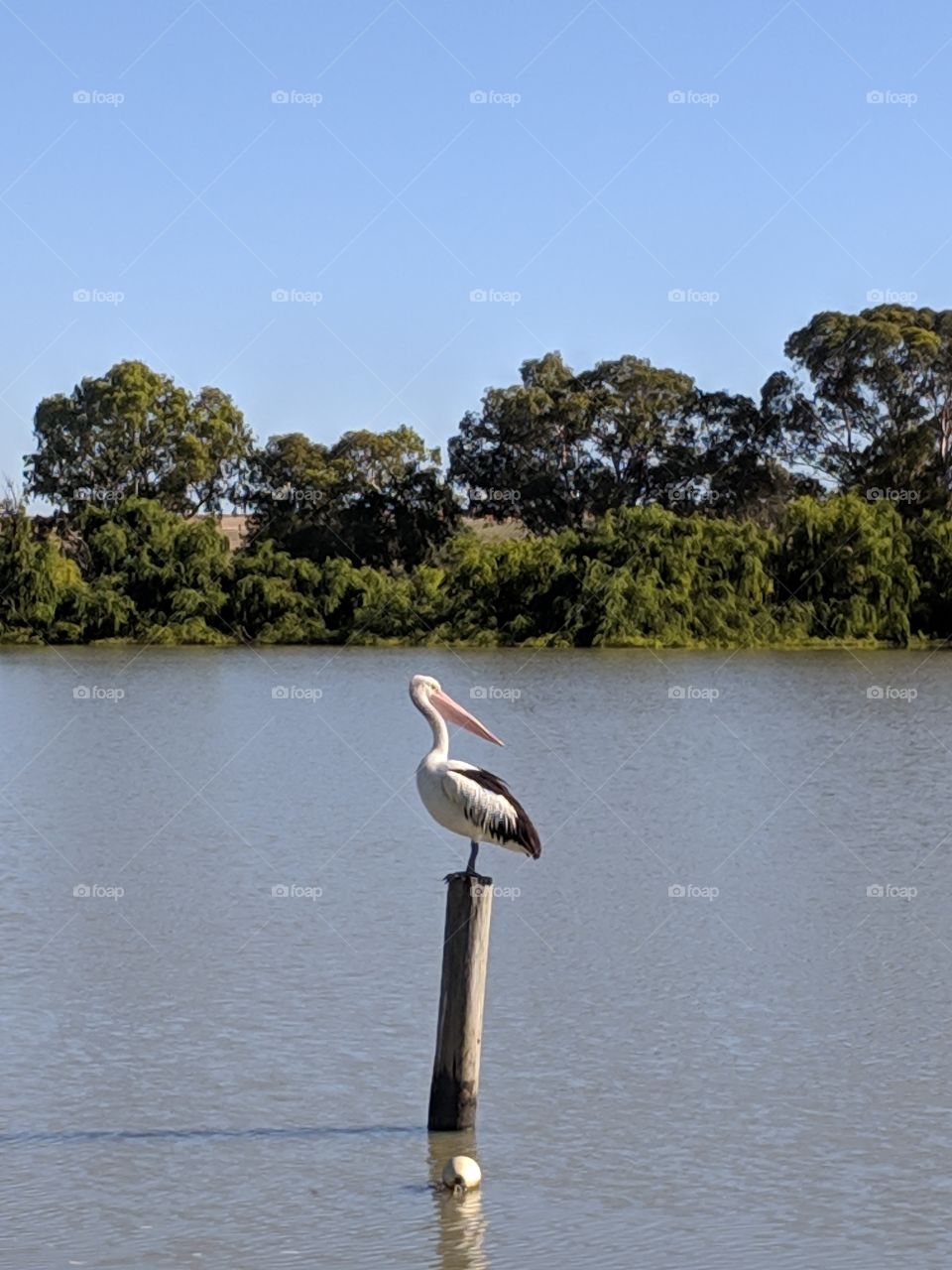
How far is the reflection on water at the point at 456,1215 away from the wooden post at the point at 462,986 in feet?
0.62

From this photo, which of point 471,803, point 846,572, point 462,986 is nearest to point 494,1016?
point 471,803

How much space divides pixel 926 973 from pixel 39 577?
1639 inches

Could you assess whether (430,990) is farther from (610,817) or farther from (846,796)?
(846,796)

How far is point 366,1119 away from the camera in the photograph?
975 centimetres

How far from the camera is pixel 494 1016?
11.8 metres

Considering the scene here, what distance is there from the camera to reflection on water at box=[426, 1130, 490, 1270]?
8.01 m

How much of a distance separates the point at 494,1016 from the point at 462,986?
3010mm
